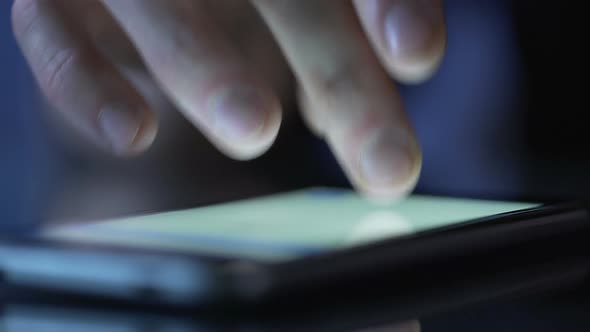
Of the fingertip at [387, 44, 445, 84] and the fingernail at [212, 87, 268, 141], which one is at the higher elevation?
the fingertip at [387, 44, 445, 84]

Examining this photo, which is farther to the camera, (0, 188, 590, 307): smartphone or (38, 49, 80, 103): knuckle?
(38, 49, 80, 103): knuckle

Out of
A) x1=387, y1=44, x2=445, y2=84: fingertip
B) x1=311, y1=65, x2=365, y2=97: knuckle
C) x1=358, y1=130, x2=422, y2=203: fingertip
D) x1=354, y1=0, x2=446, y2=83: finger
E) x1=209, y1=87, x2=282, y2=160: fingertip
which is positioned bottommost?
x1=358, y1=130, x2=422, y2=203: fingertip

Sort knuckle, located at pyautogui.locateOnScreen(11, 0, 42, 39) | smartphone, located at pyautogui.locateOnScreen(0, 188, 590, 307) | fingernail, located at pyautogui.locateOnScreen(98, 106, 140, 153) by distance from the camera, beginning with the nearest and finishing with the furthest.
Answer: smartphone, located at pyautogui.locateOnScreen(0, 188, 590, 307) → fingernail, located at pyautogui.locateOnScreen(98, 106, 140, 153) → knuckle, located at pyautogui.locateOnScreen(11, 0, 42, 39)

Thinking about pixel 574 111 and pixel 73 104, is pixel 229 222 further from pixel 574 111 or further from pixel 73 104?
pixel 574 111

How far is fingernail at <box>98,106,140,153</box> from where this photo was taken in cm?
42

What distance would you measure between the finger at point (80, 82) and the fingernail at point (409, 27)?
0.14 metres

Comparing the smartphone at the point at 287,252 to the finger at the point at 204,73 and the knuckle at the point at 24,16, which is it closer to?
the finger at the point at 204,73

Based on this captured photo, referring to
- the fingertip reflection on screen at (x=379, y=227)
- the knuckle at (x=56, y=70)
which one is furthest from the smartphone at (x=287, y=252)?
the knuckle at (x=56, y=70)

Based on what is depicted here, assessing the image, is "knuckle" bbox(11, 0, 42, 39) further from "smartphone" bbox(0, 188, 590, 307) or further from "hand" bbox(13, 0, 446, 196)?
"smartphone" bbox(0, 188, 590, 307)

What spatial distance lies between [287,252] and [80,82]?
0.21 meters

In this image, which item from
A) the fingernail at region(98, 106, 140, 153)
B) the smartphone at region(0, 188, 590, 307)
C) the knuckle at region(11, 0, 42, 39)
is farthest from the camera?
the knuckle at region(11, 0, 42, 39)

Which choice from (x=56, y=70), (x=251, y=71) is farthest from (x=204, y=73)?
(x=56, y=70)

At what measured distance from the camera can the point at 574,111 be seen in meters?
0.81

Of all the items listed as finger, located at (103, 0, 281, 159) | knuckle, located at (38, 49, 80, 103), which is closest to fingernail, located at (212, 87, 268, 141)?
finger, located at (103, 0, 281, 159)
